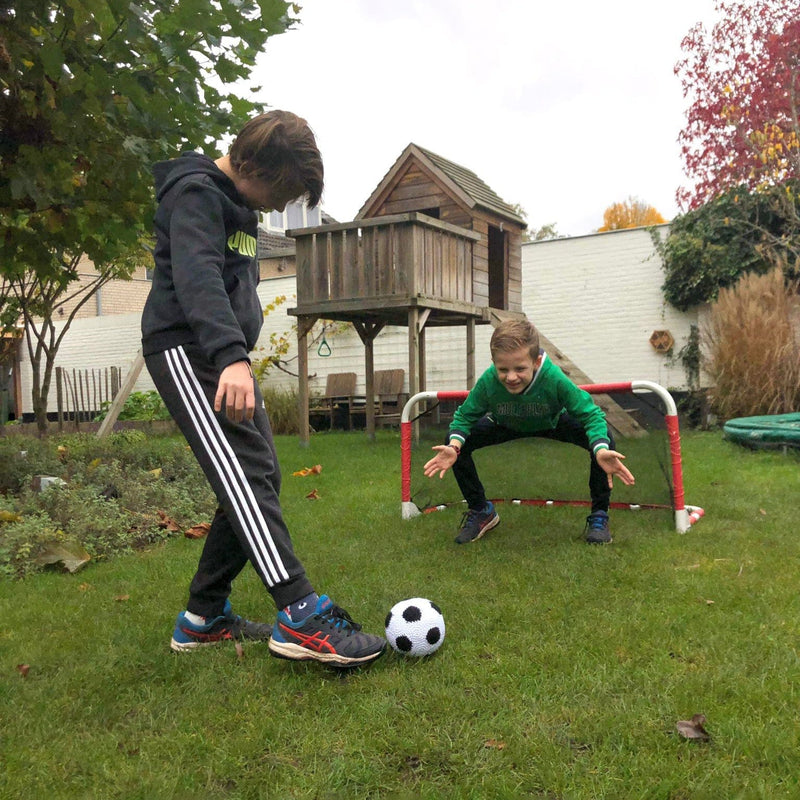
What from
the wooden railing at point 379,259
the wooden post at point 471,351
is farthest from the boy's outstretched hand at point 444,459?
the wooden post at point 471,351

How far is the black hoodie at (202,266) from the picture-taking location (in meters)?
2.21

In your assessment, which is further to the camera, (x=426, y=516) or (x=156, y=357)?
(x=426, y=516)

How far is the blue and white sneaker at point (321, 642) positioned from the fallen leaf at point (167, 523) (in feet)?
9.13

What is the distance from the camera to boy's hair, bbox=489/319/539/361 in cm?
392

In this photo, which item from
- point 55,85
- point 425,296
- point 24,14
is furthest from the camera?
point 425,296

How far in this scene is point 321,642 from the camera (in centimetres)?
232

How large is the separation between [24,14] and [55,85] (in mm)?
597

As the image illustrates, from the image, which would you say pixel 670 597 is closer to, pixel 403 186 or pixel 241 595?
pixel 241 595

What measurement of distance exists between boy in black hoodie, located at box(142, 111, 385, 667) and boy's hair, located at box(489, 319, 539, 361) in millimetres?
1690

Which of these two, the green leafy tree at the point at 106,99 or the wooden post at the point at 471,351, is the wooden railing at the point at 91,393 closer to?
the wooden post at the point at 471,351

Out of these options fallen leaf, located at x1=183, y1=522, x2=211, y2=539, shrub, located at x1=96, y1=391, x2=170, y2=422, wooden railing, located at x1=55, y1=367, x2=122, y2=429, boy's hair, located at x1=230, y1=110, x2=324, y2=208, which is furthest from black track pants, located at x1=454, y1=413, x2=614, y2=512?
wooden railing, located at x1=55, y1=367, x2=122, y2=429

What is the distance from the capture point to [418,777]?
1774 millimetres

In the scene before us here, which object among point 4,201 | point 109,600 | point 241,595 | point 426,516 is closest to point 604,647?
point 241,595

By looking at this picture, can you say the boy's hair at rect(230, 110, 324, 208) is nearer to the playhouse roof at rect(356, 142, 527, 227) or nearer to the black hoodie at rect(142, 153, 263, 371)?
the black hoodie at rect(142, 153, 263, 371)
